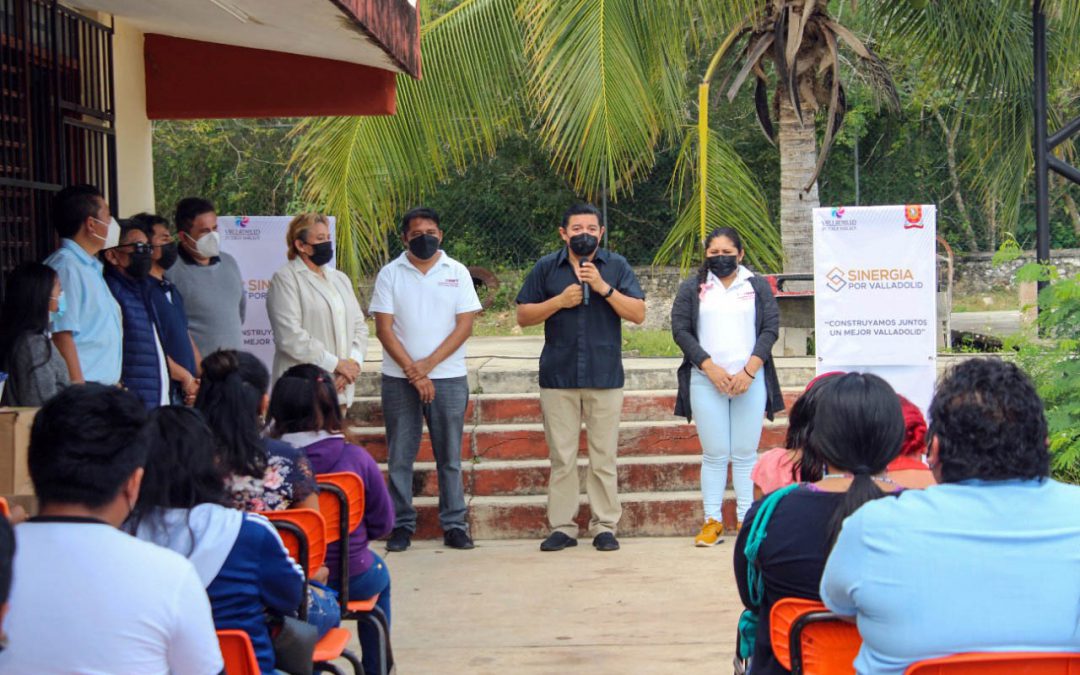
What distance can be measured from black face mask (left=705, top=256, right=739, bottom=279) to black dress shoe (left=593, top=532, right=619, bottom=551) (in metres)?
1.66

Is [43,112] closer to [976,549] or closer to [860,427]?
[860,427]

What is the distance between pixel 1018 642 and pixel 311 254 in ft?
17.2

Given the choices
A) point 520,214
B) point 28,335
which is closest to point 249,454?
point 28,335

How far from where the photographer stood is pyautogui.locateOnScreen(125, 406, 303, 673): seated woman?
299 centimetres

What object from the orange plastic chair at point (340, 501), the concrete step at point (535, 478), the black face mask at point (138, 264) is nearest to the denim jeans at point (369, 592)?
the orange plastic chair at point (340, 501)

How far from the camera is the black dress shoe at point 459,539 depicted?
23.7 feet

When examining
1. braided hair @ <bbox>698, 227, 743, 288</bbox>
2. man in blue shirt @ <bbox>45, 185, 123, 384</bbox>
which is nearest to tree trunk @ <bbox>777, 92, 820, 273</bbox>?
braided hair @ <bbox>698, 227, 743, 288</bbox>

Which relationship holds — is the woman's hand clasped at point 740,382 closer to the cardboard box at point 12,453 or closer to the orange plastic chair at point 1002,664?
the cardboard box at point 12,453

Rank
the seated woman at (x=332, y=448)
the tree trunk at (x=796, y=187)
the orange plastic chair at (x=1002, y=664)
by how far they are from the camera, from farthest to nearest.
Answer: the tree trunk at (x=796, y=187)
the seated woman at (x=332, y=448)
the orange plastic chair at (x=1002, y=664)

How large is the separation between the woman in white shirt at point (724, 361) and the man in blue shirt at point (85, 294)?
314 centimetres

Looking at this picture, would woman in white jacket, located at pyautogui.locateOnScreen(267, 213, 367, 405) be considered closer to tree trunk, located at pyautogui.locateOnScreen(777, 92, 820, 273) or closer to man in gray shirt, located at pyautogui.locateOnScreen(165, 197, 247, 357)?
man in gray shirt, located at pyautogui.locateOnScreen(165, 197, 247, 357)

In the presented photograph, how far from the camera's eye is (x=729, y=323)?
22.9 feet

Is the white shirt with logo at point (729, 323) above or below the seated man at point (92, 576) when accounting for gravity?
above

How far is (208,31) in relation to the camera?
7102 millimetres
